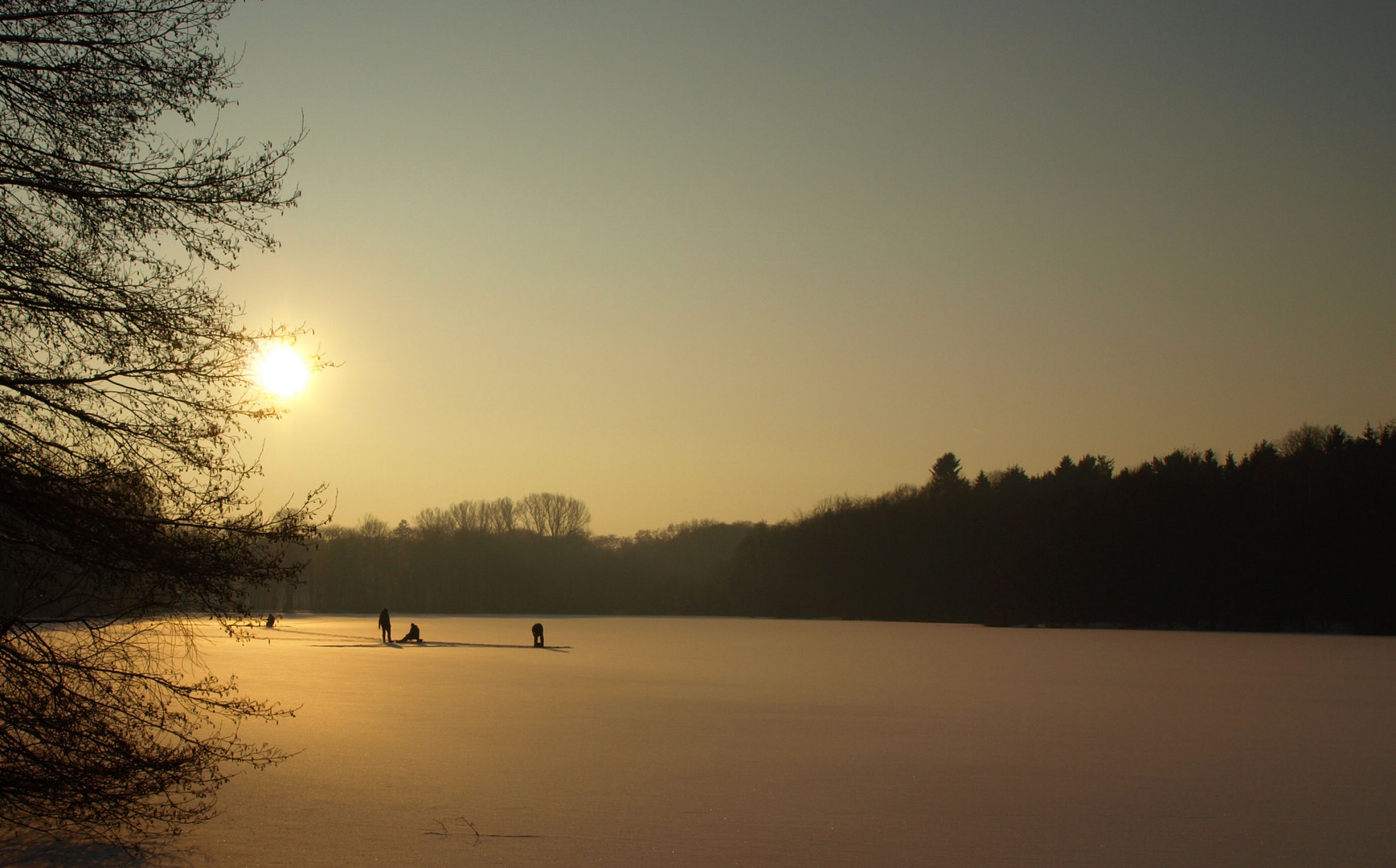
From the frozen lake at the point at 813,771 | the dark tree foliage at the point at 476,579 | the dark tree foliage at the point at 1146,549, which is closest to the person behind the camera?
the frozen lake at the point at 813,771

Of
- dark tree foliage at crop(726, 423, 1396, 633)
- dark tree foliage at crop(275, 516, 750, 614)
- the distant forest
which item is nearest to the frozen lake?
the distant forest

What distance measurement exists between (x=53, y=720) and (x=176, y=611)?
1.04 m

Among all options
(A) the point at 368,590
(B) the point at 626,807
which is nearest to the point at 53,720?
(B) the point at 626,807

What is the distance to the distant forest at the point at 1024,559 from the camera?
214 feet

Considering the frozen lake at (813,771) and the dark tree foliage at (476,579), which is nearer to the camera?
the frozen lake at (813,771)

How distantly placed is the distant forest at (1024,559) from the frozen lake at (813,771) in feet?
85.2

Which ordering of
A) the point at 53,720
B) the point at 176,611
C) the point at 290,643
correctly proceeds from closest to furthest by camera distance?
1. the point at 53,720
2. the point at 176,611
3. the point at 290,643

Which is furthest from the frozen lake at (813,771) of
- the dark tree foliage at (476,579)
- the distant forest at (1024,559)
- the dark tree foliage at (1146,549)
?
the dark tree foliage at (476,579)

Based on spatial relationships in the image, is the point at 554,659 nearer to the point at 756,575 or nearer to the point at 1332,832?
the point at 1332,832

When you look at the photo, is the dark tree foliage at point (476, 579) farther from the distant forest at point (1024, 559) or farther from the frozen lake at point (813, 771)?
the frozen lake at point (813, 771)

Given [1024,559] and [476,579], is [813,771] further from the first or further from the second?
[476,579]

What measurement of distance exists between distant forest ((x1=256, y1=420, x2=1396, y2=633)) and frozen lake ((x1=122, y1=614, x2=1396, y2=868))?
26.0 m

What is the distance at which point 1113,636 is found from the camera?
53.9 metres

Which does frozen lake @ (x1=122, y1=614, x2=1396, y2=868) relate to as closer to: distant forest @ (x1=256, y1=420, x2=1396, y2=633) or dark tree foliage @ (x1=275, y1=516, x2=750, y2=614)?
distant forest @ (x1=256, y1=420, x2=1396, y2=633)
